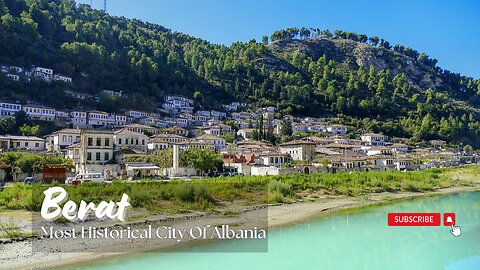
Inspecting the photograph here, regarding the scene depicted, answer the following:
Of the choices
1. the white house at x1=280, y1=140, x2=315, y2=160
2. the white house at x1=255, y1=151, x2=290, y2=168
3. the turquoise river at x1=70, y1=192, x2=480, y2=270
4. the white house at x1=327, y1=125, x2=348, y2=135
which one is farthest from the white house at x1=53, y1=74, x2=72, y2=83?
the turquoise river at x1=70, y1=192, x2=480, y2=270

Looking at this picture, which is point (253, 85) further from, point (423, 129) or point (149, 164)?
point (149, 164)

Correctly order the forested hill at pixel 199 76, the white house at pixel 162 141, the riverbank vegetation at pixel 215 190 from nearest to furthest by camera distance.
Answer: the riverbank vegetation at pixel 215 190
the white house at pixel 162 141
the forested hill at pixel 199 76

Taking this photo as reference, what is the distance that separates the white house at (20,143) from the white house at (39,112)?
14.2m

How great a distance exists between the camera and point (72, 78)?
79312 millimetres

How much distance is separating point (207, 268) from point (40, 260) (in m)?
5.58

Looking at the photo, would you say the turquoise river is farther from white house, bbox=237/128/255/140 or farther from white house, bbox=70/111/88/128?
white house, bbox=70/111/88/128

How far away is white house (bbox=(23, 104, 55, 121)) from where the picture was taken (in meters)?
57.8

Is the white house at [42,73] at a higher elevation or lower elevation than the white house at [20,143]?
higher

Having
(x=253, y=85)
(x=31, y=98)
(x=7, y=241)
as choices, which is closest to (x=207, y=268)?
(x=7, y=241)

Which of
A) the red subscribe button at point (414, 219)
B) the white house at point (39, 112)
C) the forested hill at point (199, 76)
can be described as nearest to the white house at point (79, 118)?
the white house at point (39, 112)

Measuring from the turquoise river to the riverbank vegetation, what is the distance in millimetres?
6140

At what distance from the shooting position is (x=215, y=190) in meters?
25.7

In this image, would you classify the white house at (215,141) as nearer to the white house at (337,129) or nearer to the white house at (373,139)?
the white house at (373,139)

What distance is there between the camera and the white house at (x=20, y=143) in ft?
140
